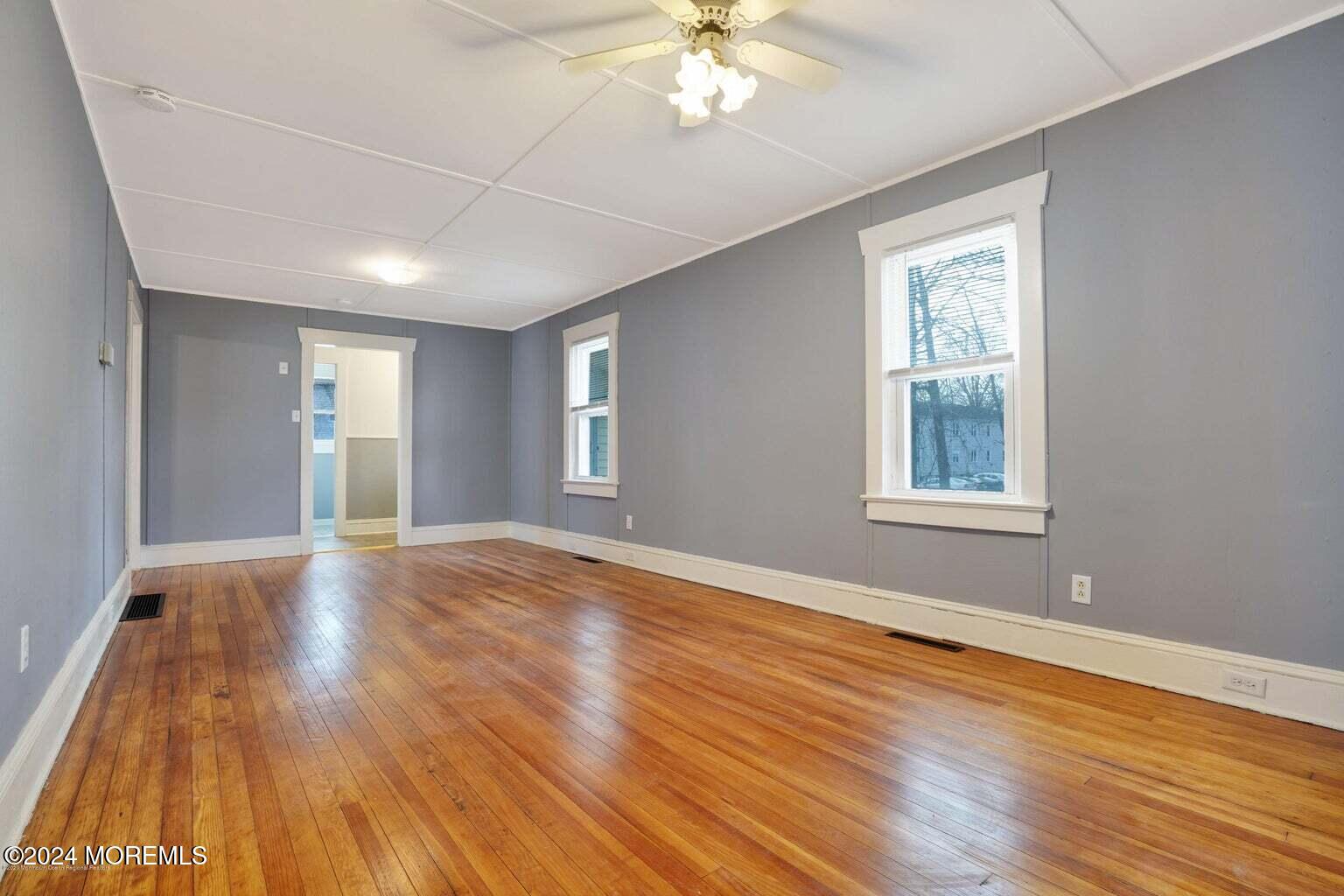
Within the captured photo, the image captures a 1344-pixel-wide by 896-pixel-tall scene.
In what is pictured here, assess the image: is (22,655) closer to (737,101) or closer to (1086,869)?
(737,101)

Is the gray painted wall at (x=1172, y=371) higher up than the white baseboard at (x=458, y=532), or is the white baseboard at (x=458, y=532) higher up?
the gray painted wall at (x=1172, y=371)

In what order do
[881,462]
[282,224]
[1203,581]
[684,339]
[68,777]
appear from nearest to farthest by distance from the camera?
1. [68,777]
2. [1203,581]
3. [881,462]
4. [282,224]
5. [684,339]

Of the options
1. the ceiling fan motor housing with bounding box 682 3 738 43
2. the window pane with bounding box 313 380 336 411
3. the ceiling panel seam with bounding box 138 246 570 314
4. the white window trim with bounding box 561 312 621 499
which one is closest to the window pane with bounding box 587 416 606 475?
the white window trim with bounding box 561 312 621 499

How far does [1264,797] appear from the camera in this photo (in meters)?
1.72

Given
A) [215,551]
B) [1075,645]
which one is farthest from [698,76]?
[215,551]

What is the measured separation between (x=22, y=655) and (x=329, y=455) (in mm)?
7796

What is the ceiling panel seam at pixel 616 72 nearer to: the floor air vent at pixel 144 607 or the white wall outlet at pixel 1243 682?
the white wall outlet at pixel 1243 682

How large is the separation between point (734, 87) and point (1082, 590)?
248 cm

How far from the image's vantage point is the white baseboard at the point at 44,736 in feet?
5.07

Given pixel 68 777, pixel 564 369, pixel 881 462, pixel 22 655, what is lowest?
pixel 68 777

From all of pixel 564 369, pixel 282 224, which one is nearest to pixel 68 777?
pixel 282 224

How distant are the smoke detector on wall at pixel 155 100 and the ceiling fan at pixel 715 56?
1776 millimetres

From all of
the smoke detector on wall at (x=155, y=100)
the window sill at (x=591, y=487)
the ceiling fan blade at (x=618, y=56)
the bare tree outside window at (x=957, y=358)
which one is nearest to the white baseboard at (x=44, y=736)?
the smoke detector on wall at (x=155, y=100)

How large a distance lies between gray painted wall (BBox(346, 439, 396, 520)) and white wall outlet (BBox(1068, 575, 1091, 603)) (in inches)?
310
